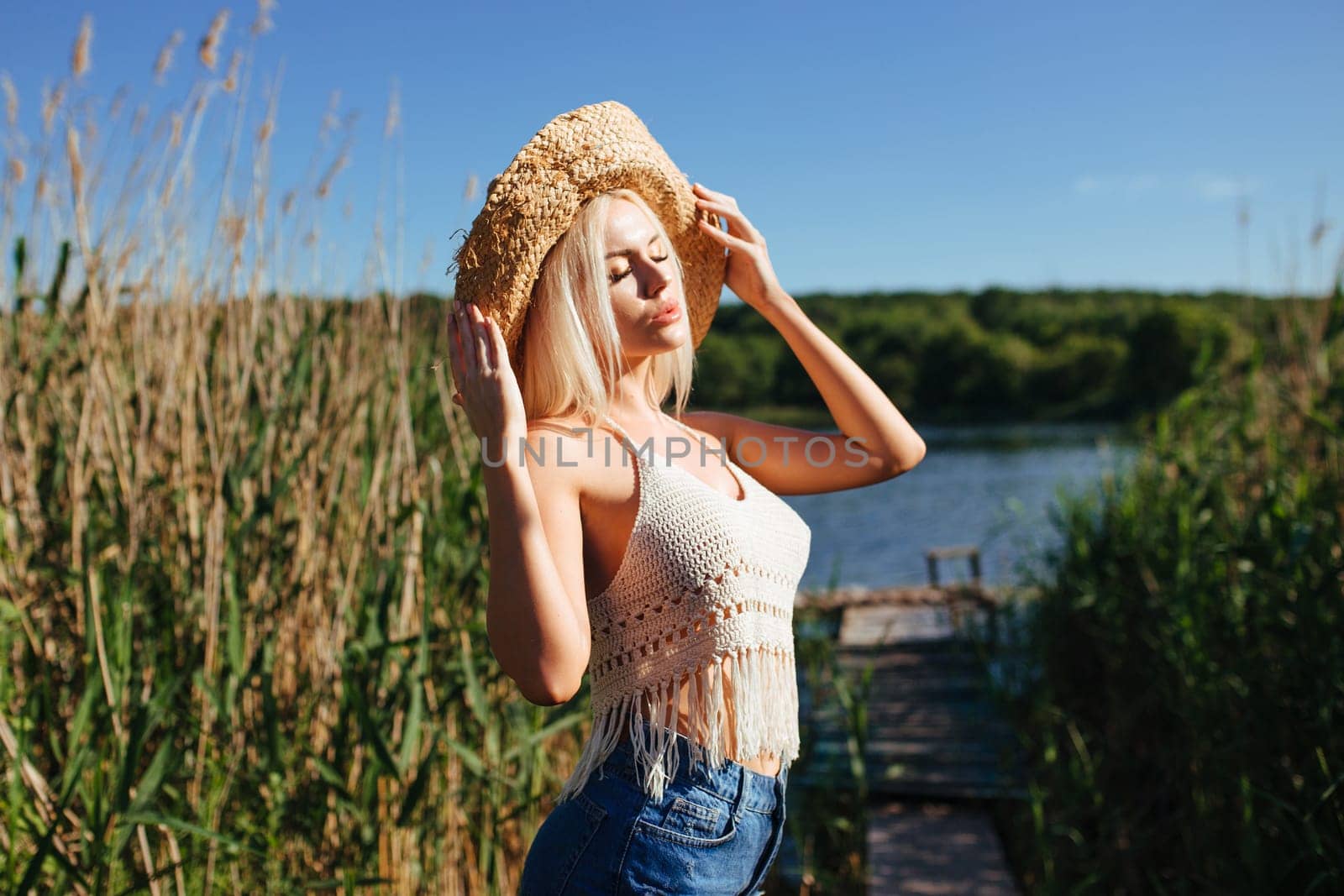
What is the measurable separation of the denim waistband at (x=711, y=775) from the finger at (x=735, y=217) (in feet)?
2.56

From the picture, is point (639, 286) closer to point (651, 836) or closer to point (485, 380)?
point (485, 380)

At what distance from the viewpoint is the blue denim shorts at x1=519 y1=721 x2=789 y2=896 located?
1085 millimetres

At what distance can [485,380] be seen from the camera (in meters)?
1.08

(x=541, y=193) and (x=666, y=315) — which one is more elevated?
(x=541, y=193)

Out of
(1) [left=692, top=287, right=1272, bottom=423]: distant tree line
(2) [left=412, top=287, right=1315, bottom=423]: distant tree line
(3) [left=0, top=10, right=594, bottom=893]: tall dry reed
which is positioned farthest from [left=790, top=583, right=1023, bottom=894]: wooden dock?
(1) [left=692, top=287, right=1272, bottom=423]: distant tree line

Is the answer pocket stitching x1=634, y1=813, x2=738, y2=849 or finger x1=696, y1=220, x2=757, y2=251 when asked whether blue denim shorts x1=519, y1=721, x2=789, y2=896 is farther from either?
finger x1=696, y1=220, x2=757, y2=251

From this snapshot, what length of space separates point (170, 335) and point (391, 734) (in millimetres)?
1101

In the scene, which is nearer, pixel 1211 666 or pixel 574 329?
pixel 574 329

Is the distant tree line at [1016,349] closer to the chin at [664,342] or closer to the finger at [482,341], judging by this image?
the chin at [664,342]

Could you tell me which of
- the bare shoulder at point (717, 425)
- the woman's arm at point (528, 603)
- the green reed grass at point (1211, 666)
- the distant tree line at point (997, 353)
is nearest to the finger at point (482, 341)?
the woman's arm at point (528, 603)

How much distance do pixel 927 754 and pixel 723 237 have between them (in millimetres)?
3190

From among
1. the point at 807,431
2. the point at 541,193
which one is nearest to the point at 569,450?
the point at 541,193

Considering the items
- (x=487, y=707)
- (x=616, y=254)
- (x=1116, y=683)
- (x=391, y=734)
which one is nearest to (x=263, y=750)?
(x=391, y=734)

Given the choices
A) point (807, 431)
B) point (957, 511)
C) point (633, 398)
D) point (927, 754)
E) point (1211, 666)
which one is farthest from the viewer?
point (957, 511)
